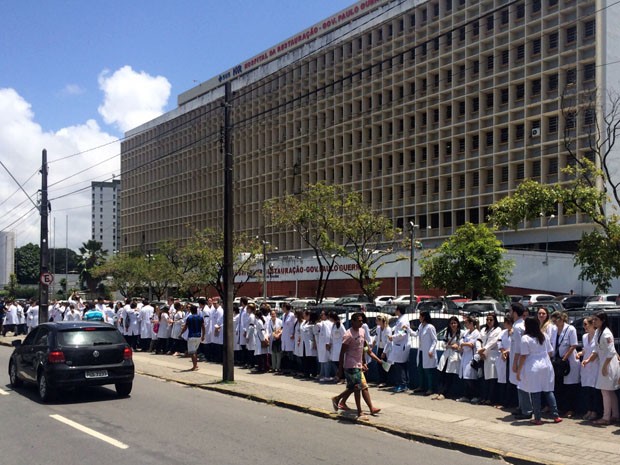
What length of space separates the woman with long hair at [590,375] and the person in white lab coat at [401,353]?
4196 mm

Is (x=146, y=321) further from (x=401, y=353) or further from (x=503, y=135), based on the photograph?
(x=503, y=135)

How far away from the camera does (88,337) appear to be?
44.2ft

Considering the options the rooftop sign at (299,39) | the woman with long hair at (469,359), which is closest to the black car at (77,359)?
the woman with long hair at (469,359)

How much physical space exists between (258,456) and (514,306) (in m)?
5.44

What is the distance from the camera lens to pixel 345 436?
1037 centimetres

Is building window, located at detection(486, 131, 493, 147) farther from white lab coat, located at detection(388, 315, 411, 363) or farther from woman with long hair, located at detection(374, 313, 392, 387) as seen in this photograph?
white lab coat, located at detection(388, 315, 411, 363)

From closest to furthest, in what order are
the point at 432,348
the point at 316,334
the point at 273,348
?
the point at 432,348 → the point at 316,334 → the point at 273,348

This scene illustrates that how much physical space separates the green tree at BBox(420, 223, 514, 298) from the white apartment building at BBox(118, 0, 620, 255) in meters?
5.29

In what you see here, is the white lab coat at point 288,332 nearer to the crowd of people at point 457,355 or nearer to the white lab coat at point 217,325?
the crowd of people at point 457,355

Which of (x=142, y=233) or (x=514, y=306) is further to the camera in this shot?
(x=142, y=233)

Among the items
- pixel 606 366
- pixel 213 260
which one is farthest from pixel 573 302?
pixel 213 260

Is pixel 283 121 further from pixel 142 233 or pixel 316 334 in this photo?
pixel 316 334

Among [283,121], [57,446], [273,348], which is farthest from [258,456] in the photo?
[283,121]

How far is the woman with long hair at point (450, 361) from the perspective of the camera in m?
13.5
